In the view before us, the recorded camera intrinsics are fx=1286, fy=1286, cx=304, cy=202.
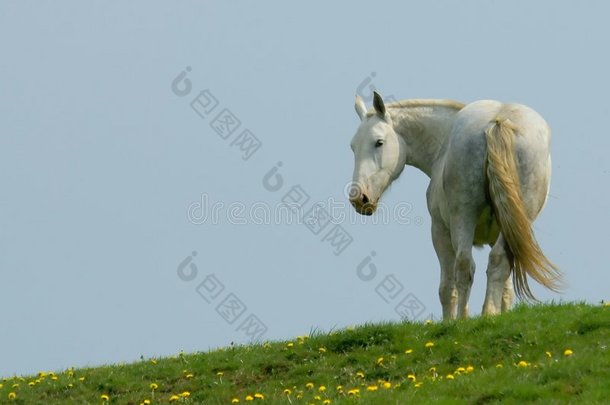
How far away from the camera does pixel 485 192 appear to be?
15953 millimetres

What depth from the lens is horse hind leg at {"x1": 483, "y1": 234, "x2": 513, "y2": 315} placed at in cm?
1564

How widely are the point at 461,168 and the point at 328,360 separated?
2914 millimetres

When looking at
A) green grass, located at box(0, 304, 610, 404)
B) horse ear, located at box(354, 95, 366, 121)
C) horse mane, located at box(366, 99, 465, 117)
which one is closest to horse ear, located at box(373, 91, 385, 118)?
horse mane, located at box(366, 99, 465, 117)

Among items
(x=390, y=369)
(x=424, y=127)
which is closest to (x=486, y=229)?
(x=424, y=127)

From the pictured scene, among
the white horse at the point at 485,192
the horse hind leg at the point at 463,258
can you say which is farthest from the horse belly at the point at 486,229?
the horse hind leg at the point at 463,258

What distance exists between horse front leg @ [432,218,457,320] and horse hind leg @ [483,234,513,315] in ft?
3.09

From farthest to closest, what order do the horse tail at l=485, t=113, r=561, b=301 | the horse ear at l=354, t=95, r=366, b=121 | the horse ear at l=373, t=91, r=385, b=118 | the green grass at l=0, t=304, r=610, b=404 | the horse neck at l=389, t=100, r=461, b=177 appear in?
1. the horse ear at l=354, t=95, r=366, b=121
2. the horse neck at l=389, t=100, r=461, b=177
3. the horse ear at l=373, t=91, r=385, b=118
4. the horse tail at l=485, t=113, r=561, b=301
5. the green grass at l=0, t=304, r=610, b=404

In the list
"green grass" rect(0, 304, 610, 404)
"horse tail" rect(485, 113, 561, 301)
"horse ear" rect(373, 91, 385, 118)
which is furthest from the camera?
"horse ear" rect(373, 91, 385, 118)

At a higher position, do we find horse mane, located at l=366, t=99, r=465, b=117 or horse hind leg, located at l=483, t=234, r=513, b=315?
horse mane, located at l=366, t=99, r=465, b=117

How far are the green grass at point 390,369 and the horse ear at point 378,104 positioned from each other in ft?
10.7

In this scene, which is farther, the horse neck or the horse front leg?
the horse neck

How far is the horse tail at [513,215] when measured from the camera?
1543cm

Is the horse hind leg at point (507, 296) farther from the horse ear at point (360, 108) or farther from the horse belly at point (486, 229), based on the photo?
the horse ear at point (360, 108)

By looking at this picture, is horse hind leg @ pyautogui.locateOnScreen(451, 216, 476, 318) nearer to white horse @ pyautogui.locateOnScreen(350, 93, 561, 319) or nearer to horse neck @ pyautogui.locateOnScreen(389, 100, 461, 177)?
white horse @ pyautogui.locateOnScreen(350, 93, 561, 319)
